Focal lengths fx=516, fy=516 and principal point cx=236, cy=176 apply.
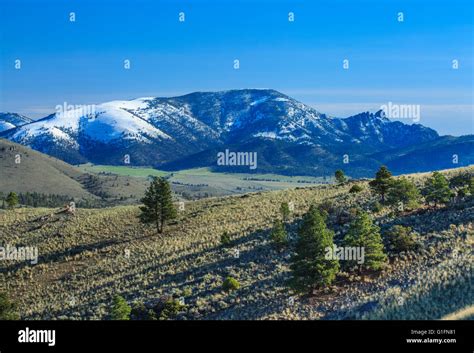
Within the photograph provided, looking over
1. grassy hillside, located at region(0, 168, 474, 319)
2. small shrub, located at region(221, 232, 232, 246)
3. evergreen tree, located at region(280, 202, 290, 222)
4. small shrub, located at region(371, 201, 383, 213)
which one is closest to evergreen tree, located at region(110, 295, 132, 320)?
grassy hillside, located at region(0, 168, 474, 319)

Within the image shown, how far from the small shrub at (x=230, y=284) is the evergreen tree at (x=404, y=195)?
24116 mm

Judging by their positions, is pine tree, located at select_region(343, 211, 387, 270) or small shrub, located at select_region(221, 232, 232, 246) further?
small shrub, located at select_region(221, 232, 232, 246)

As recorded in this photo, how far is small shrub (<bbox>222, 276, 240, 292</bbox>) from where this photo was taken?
4484cm

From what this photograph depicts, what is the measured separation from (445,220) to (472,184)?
37.5ft

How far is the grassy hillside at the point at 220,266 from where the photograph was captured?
3167 cm

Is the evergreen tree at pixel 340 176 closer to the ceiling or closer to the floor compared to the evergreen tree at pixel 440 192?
closer to the ceiling

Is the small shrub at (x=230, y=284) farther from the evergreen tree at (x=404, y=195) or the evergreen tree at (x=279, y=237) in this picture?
the evergreen tree at (x=404, y=195)

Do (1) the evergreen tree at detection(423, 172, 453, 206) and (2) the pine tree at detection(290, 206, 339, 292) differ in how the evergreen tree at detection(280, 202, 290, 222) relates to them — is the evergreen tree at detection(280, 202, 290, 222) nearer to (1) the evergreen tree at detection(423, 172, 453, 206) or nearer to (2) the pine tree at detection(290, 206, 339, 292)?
(1) the evergreen tree at detection(423, 172, 453, 206)

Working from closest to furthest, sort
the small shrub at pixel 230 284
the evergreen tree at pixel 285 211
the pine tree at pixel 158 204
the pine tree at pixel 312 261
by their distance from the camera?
1. the pine tree at pixel 312 261
2. the small shrub at pixel 230 284
3. the evergreen tree at pixel 285 211
4. the pine tree at pixel 158 204

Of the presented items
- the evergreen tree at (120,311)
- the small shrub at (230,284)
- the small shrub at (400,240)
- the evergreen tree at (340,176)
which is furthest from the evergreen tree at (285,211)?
the evergreen tree at (120,311)

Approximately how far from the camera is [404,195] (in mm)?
59344

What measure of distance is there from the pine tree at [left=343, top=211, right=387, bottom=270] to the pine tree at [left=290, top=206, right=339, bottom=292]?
262 centimetres

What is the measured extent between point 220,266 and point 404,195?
22922 millimetres
